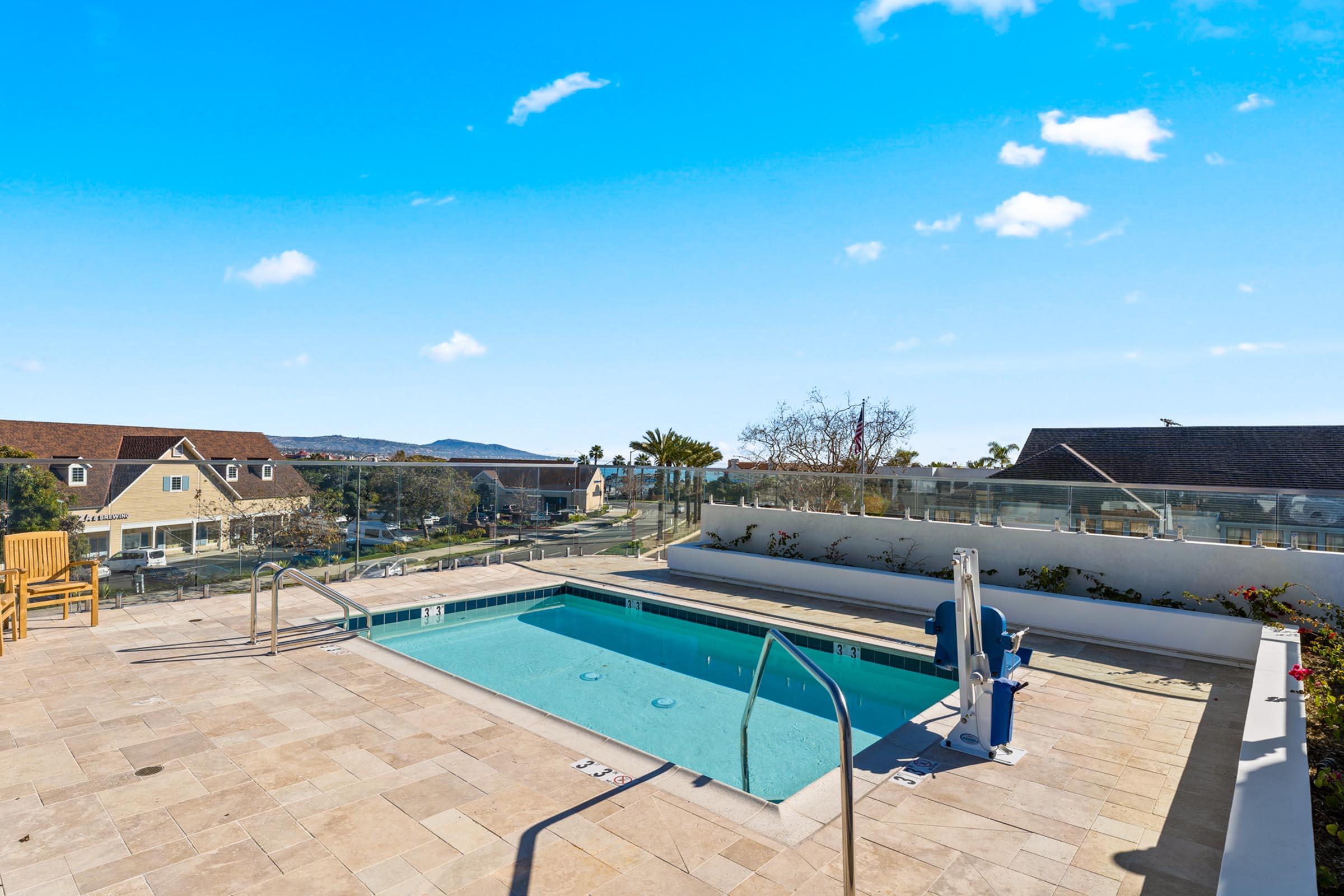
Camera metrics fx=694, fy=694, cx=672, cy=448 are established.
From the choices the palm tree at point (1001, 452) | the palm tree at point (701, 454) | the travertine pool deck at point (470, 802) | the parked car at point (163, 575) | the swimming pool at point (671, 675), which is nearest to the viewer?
the travertine pool deck at point (470, 802)

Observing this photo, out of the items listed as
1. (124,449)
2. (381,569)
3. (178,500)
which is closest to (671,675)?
(381,569)

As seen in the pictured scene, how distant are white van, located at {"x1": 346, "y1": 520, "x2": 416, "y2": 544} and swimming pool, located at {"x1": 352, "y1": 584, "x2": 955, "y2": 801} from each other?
1955mm

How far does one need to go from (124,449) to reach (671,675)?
30.2m

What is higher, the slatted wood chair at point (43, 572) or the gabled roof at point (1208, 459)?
the gabled roof at point (1208, 459)

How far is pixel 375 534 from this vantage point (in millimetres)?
9422

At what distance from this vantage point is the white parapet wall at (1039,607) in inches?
240

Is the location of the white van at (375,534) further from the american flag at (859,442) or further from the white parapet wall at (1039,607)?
the american flag at (859,442)

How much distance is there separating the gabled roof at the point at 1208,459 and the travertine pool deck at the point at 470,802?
1700 cm

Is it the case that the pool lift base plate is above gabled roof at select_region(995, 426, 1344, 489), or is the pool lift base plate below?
below

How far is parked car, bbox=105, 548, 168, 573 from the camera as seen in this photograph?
24.1 ft

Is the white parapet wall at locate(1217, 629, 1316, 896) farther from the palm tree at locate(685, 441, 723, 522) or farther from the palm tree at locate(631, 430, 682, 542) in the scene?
the palm tree at locate(631, 430, 682, 542)

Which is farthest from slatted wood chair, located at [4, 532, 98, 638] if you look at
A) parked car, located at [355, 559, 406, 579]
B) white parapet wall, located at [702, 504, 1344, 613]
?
white parapet wall, located at [702, 504, 1344, 613]

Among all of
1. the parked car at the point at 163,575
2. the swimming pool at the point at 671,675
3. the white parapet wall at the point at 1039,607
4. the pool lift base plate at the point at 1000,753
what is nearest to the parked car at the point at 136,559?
the parked car at the point at 163,575

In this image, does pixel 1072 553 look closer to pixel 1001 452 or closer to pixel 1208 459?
pixel 1208 459
